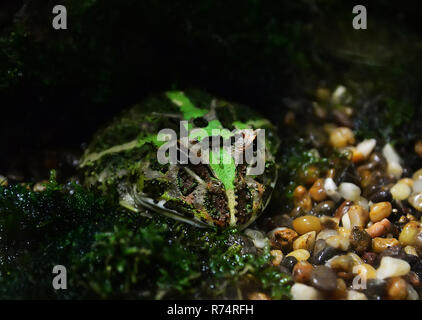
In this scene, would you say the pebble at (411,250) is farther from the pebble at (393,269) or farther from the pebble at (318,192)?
the pebble at (318,192)

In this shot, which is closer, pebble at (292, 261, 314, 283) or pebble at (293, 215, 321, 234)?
pebble at (292, 261, 314, 283)

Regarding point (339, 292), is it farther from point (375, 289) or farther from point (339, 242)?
point (339, 242)

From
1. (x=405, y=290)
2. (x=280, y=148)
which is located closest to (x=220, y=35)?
(x=280, y=148)

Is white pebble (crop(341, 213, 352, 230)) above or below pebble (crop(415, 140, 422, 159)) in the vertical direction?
below

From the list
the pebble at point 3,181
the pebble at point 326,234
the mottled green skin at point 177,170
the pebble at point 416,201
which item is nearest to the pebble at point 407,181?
the pebble at point 416,201

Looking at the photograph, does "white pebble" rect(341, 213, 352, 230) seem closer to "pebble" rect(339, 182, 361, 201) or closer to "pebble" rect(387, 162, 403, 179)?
"pebble" rect(339, 182, 361, 201)

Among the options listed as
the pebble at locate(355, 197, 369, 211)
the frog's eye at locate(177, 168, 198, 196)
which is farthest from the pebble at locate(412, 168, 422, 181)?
the frog's eye at locate(177, 168, 198, 196)
